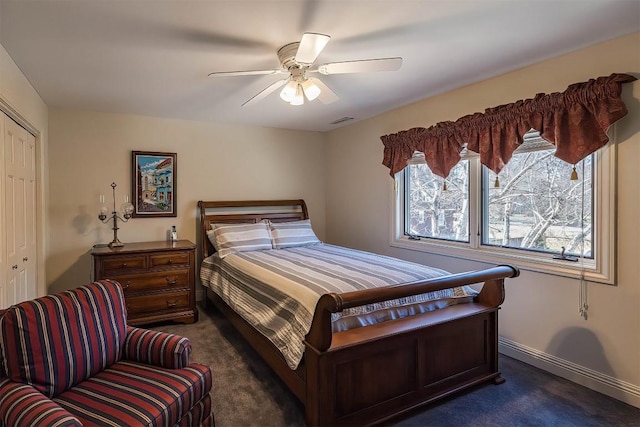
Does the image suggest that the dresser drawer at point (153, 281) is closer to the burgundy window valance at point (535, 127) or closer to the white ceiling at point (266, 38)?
the white ceiling at point (266, 38)

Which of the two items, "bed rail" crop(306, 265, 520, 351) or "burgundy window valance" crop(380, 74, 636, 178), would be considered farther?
"burgundy window valance" crop(380, 74, 636, 178)

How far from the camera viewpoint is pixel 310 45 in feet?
6.34

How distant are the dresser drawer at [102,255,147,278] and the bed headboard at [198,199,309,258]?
859mm

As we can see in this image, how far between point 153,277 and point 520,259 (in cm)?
347

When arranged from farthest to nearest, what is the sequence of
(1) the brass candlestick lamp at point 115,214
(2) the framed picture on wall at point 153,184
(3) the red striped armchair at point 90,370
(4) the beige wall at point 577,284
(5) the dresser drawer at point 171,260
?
(2) the framed picture on wall at point 153,184 < (1) the brass candlestick lamp at point 115,214 < (5) the dresser drawer at point 171,260 < (4) the beige wall at point 577,284 < (3) the red striped armchair at point 90,370

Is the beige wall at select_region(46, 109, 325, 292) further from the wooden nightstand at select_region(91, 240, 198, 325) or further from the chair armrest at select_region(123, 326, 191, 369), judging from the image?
the chair armrest at select_region(123, 326, 191, 369)

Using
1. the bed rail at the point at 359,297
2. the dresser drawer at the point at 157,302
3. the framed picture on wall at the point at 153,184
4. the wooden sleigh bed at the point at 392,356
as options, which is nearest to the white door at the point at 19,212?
the dresser drawer at the point at 157,302

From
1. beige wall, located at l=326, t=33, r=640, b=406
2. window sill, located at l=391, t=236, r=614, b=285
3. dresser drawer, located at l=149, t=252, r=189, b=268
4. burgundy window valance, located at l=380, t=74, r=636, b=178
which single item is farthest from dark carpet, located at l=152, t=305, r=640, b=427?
burgundy window valance, located at l=380, t=74, r=636, b=178

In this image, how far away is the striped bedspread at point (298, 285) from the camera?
2.20m

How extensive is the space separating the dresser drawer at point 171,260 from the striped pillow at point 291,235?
0.99m

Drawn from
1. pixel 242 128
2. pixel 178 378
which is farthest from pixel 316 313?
pixel 242 128

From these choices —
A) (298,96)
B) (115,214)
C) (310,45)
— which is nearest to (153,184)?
(115,214)

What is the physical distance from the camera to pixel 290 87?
2.55 meters

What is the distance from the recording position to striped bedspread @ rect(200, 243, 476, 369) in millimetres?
2199
